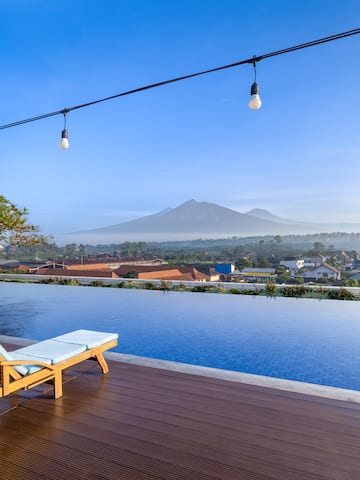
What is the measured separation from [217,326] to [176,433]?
4.05 m

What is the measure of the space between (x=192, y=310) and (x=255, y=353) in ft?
8.68

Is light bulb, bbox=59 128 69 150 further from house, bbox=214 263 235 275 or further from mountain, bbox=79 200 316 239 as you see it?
mountain, bbox=79 200 316 239

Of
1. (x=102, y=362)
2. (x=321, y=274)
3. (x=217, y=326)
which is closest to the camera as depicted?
(x=102, y=362)

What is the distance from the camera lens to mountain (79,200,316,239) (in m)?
56.0

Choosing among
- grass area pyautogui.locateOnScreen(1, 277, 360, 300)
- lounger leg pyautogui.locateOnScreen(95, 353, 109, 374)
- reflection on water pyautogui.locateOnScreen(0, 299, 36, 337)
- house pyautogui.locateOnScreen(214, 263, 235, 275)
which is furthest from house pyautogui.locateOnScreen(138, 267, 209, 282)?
lounger leg pyautogui.locateOnScreen(95, 353, 109, 374)

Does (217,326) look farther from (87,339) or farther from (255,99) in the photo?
(255,99)

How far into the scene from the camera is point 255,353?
4.79m

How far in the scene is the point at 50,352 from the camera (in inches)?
105

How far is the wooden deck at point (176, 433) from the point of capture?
1.80 metres

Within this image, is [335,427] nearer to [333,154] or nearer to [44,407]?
[44,407]

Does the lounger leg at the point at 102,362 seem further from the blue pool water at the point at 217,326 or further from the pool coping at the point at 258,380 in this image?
the blue pool water at the point at 217,326

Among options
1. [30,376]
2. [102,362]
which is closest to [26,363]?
[30,376]

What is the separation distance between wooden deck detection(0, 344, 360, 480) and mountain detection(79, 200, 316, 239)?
171ft

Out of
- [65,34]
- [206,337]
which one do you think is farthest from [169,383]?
[65,34]
